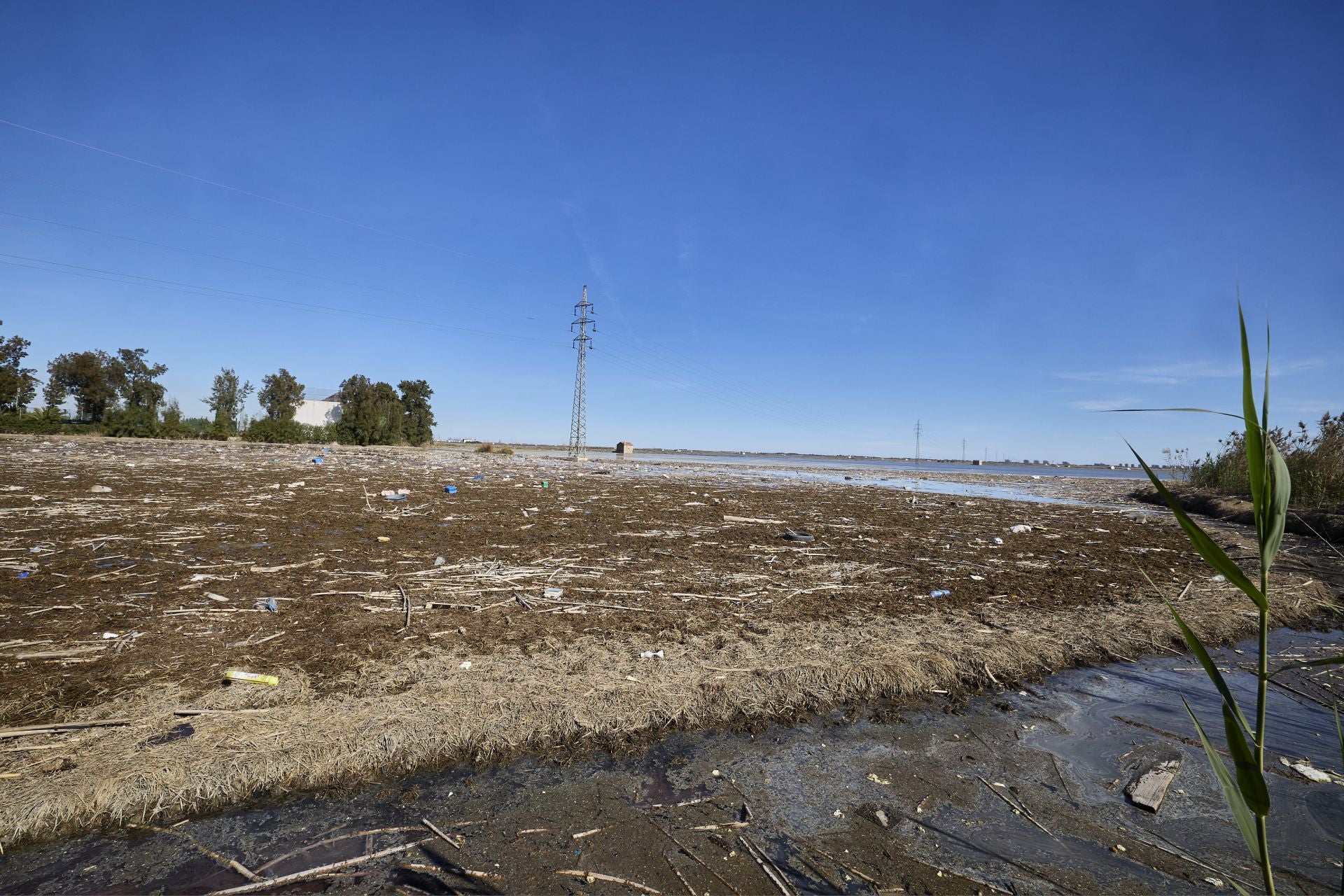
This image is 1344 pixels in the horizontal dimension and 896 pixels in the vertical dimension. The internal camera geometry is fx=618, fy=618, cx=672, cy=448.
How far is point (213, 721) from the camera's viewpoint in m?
3.81

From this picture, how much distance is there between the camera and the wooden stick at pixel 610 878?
2677 mm

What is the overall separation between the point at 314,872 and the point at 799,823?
7.56 feet

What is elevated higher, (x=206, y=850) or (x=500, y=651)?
(x=500, y=651)

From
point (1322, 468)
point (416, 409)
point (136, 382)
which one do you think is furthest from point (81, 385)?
point (1322, 468)

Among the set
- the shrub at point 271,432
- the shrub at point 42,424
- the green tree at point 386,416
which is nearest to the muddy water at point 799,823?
the shrub at point 42,424

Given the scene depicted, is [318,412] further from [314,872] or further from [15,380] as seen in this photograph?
[314,872]

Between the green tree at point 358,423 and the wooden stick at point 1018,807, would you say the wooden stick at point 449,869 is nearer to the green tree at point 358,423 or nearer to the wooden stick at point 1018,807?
the wooden stick at point 1018,807

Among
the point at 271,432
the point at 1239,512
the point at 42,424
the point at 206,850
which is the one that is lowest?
the point at 206,850

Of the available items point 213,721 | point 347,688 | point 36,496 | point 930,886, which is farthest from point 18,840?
point 36,496

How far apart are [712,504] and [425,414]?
5977cm

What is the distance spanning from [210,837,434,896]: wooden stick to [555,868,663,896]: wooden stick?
72cm

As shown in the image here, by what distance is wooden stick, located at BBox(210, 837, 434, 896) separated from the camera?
2.63 metres

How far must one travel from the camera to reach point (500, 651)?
5.14 m

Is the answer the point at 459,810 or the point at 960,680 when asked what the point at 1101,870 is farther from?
the point at 459,810
